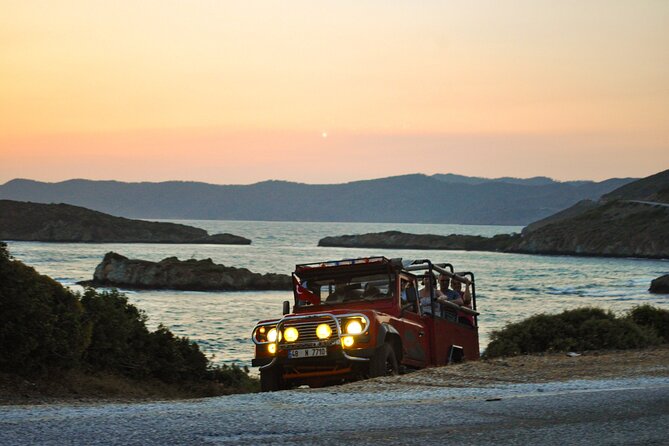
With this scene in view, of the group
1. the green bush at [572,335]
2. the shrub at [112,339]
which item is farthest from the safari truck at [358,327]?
the shrub at [112,339]

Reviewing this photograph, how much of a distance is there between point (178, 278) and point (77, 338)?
71.0 metres

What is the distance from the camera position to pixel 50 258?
13450cm

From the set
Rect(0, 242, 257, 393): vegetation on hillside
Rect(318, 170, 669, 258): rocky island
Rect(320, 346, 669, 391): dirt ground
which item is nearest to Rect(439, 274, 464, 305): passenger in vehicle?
Rect(320, 346, 669, 391): dirt ground

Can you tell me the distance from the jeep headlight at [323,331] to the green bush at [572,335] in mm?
6888

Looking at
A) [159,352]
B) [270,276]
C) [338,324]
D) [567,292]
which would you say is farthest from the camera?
[270,276]

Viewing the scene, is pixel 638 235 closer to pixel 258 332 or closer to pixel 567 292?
pixel 567 292

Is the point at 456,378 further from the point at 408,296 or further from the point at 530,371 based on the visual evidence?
the point at 408,296

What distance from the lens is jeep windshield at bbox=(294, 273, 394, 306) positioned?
55.6 ft

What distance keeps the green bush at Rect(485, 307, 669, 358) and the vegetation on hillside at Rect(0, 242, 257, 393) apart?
5.92 meters

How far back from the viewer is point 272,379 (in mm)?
15406

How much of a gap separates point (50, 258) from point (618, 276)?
74.3 meters

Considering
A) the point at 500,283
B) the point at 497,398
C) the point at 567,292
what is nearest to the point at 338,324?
the point at 497,398

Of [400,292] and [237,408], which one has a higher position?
[400,292]

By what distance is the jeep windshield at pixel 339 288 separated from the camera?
55.6 feet
